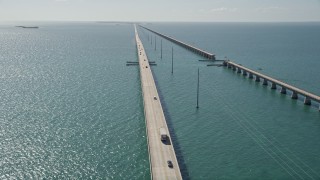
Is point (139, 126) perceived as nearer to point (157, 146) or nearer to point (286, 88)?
point (157, 146)

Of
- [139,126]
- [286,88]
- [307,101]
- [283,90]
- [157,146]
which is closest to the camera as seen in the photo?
[157,146]

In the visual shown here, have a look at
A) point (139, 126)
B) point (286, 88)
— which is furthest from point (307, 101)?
point (139, 126)

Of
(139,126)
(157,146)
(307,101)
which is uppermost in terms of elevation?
(157,146)

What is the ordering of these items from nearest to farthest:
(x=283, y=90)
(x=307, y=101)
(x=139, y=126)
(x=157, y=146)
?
(x=157, y=146), (x=139, y=126), (x=307, y=101), (x=283, y=90)

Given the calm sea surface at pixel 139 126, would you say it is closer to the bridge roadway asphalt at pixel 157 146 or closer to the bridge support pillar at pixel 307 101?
the bridge support pillar at pixel 307 101

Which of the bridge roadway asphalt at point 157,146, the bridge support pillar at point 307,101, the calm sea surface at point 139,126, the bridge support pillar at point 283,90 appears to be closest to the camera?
the bridge roadway asphalt at point 157,146

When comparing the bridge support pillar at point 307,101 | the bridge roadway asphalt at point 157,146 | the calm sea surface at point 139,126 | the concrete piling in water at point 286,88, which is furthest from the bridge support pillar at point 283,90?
the bridge roadway asphalt at point 157,146

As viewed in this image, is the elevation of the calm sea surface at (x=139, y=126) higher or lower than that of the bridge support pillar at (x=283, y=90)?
lower

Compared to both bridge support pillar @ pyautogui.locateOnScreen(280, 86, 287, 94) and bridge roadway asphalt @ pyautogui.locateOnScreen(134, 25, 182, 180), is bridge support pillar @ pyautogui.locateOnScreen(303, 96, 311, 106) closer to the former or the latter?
bridge support pillar @ pyautogui.locateOnScreen(280, 86, 287, 94)

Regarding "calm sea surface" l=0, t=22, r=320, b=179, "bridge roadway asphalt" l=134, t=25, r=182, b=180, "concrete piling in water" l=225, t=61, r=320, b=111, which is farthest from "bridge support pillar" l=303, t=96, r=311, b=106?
"bridge roadway asphalt" l=134, t=25, r=182, b=180

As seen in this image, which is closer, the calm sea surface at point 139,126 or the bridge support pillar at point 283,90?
the calm sea surface at point 139,126

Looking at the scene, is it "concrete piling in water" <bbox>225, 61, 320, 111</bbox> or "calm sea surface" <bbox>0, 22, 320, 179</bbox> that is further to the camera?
"concrete piling in water" <bbox>225, 61, 320, 111</bbox>

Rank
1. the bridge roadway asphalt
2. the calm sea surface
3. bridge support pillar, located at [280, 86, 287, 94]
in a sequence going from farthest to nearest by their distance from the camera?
bridge support pillar, located at [280, 86, 287, 94]
the calm sea surface
the bridge roadway asphalt
